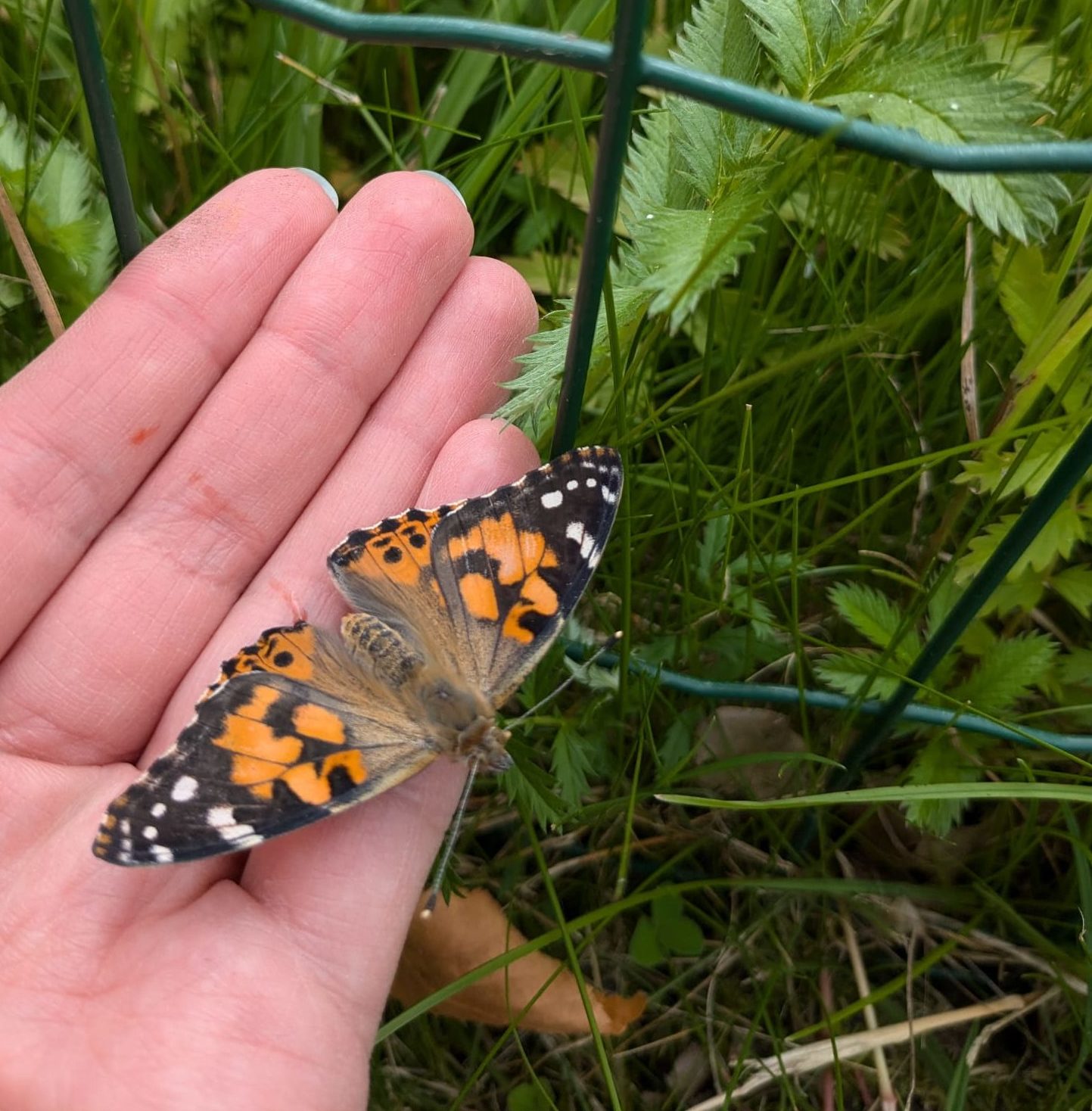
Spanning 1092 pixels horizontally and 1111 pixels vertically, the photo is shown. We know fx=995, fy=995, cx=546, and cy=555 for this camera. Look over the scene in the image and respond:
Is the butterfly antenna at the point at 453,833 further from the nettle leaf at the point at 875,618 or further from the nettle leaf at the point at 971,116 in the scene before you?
the nettle leaf at the point at 971,116

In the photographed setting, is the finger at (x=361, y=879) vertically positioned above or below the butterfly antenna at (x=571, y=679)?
below

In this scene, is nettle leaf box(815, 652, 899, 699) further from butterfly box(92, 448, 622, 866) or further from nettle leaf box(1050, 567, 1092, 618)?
butterfly box(92, 448, 622, 866)

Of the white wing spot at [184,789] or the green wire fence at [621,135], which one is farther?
the white wing spot at [184,789]

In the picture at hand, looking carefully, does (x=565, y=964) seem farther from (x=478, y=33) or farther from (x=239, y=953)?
(x=478, y=33)

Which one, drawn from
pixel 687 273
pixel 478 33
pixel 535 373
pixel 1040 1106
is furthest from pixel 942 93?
pixel 1040 1106

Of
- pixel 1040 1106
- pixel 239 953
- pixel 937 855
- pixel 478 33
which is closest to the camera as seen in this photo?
pixel 478 33

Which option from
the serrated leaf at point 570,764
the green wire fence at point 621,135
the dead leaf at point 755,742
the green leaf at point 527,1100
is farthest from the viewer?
the dead leaf at point 755,742

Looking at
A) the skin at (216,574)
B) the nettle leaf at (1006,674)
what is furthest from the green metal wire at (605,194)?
Answer: the nettle leaf at (1006,674)
